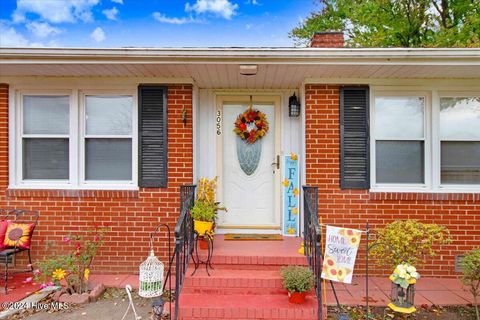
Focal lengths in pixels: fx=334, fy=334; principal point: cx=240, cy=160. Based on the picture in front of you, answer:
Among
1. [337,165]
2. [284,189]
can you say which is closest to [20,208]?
[284,189]

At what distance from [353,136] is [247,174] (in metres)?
1.70

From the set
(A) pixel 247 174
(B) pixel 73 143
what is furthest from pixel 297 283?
(B) pixel 73 143

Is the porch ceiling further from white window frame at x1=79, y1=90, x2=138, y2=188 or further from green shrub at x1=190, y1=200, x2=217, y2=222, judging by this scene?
green shrub at x1=190, y1=200, x2=217, y2=222

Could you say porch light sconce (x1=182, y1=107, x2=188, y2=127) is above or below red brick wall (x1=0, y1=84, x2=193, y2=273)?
above

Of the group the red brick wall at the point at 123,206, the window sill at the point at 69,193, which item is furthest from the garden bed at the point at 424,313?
the window sill at the point at 69,193

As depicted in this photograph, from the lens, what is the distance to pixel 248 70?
4.27 m

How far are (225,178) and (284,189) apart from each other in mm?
948

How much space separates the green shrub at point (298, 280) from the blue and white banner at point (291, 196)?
1.51 meters

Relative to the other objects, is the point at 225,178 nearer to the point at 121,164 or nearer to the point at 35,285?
the point at 121,164

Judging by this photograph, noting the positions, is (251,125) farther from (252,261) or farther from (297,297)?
(297,297)

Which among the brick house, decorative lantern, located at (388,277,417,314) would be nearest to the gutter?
the brick house

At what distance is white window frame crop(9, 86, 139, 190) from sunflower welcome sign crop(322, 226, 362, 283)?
107 inches

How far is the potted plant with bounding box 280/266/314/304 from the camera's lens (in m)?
3.53

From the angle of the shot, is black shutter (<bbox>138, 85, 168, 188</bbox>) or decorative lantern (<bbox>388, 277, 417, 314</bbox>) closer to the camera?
decorative lantern (<bbox>388, 277, 417, 314</bbox>)
